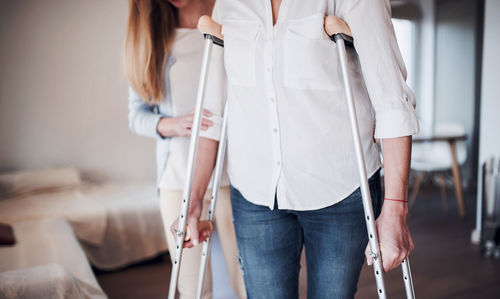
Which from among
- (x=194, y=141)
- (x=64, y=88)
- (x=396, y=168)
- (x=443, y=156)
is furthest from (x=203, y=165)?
(x=443, y=156)

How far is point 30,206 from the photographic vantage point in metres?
3.26

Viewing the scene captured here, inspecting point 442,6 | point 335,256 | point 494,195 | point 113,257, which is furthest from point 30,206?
point 442,6

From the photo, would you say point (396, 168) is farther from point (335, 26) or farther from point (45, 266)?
point (45, 266)

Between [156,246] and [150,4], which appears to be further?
[156,246]

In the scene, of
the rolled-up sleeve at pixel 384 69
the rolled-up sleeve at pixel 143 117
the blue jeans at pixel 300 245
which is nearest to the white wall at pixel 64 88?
the rolled-up sleeve at pixel 143 117

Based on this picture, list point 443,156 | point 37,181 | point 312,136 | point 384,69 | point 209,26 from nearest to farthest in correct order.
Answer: point 384,69, point 312,136, point 209,26, point 37,181, point 443,156

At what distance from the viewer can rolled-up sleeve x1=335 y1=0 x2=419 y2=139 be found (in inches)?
35.6

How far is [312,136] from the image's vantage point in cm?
102

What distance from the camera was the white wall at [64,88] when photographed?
409 centimetres

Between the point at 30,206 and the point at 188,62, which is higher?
the point at 188,62

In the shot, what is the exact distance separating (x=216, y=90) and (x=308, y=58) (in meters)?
0.36

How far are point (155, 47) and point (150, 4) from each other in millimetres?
147

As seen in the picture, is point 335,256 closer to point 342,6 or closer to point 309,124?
point 309,124

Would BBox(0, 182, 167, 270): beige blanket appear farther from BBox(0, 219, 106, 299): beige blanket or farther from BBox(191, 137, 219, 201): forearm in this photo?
BBox(191, 137, 219, 201): forearm
